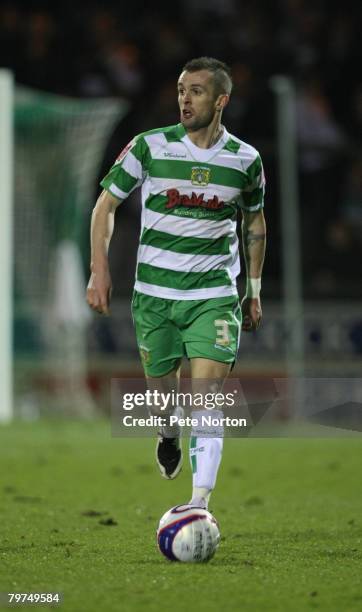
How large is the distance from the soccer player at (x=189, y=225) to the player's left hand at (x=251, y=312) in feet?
0.72

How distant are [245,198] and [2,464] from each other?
531 centimetres

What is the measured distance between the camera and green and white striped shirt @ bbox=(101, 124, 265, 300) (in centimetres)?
638

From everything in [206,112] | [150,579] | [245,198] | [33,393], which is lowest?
[33,393]

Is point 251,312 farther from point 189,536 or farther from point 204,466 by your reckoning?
point 189,536

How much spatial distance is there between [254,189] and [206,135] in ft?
1.30

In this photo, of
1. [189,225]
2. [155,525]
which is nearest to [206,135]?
[189,225]

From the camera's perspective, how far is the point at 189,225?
6.41 m

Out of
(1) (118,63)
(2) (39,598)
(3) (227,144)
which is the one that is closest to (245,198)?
(3) (227,144)

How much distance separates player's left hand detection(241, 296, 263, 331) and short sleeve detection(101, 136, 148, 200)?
888 mm

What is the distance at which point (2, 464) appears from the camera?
11227mm

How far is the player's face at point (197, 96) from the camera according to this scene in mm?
6320

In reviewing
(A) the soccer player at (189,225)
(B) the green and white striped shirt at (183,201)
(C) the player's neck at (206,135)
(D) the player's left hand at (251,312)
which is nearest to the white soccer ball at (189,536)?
(A) the soccer player at (189,225)

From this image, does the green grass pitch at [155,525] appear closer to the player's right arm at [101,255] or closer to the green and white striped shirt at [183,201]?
the player's right arm at [101,255]

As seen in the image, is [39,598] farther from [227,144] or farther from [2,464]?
[2,464]
